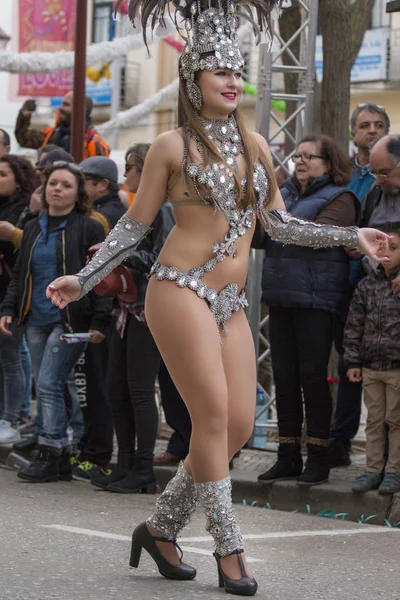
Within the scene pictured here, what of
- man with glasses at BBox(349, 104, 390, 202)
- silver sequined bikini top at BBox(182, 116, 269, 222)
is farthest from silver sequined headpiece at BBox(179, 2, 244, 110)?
man with glasses at BBox(349, 104, 390, 202)

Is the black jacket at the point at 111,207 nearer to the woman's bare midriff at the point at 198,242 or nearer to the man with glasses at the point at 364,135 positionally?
the man with glasses at the point at 364,135

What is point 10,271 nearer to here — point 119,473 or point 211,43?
point 119,473

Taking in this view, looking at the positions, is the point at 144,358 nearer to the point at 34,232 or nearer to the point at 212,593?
the point at 34,232

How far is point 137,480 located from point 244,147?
330 centimetres

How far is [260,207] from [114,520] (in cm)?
236

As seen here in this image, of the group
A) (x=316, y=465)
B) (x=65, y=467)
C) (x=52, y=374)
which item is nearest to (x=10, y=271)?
(x=52, y=374)

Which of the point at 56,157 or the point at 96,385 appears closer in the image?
the point at 96,385

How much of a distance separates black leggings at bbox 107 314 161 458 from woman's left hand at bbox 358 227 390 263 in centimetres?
272

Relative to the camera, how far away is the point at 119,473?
796cm

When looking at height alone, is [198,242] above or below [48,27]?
below

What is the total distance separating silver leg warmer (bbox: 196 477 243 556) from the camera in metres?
4.79

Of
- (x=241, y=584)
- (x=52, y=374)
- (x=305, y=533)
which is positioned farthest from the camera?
(x=52, y=374)

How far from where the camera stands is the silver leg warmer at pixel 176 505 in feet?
16.4

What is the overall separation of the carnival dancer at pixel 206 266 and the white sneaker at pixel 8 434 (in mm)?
4401
